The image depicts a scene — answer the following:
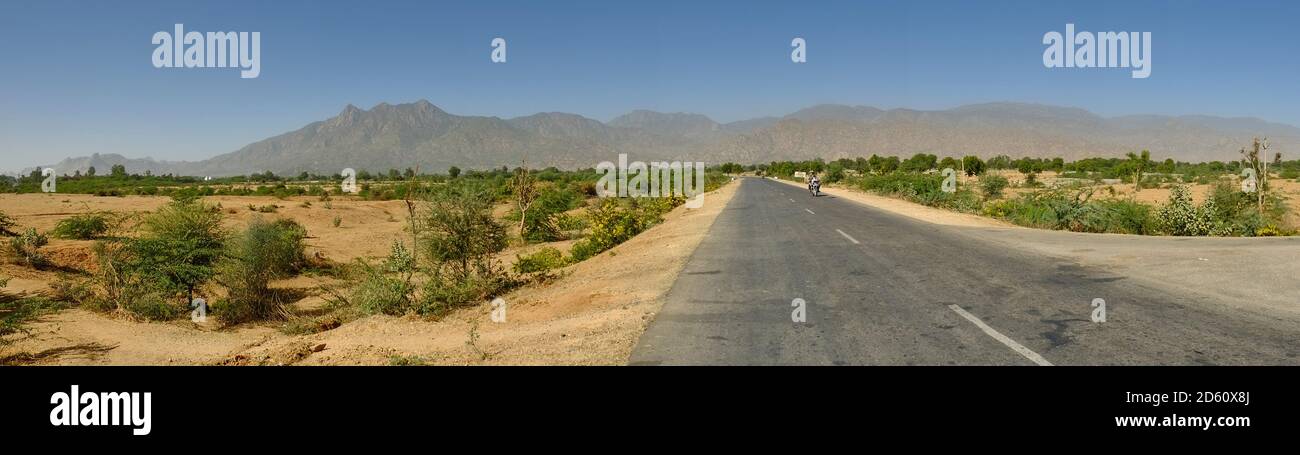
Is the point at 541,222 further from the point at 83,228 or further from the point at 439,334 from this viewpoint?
the point at 439,334

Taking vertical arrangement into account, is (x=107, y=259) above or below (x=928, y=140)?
below

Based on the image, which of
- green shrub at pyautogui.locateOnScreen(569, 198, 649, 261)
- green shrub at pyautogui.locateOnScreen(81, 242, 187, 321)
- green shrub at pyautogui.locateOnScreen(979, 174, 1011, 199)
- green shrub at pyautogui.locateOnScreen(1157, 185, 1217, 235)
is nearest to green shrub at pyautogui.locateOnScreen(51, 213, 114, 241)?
green shrub at pyautogui.locateOnScreen(81, 242, 187, 321)

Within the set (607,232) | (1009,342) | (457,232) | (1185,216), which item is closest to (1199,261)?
(1009,342)

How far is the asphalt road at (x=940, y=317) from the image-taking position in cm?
545

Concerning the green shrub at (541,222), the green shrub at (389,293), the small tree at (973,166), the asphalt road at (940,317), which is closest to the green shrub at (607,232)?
the green shrub at (541,222)

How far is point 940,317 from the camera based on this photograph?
6.93 m

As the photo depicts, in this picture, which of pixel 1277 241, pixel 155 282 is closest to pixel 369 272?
pixel 155 282

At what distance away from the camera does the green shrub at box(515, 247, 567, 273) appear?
13.6 m

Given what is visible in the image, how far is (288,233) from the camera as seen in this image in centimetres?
2111

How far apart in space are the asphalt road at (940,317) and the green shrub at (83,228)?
23.8 m

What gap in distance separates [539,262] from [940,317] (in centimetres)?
967
